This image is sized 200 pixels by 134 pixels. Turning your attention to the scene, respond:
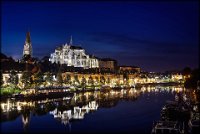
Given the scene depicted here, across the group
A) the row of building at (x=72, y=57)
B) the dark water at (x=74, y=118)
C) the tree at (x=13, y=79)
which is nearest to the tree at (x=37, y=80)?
the tree at (x=13, y=79)

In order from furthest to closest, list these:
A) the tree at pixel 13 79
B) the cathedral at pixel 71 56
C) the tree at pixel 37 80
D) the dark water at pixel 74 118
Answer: the cathedral at pixel 71 56, the tree at pixel 37 80, the tree at pixel 13 79, the dark water at pixel 74 118

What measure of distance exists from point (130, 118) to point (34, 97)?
1418 centimetres

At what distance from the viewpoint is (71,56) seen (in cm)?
11500

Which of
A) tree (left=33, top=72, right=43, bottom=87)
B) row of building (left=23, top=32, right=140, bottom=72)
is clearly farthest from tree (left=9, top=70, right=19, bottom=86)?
row of building (left=23, top=32, right=140, bottom=72)

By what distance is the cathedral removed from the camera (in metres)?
114

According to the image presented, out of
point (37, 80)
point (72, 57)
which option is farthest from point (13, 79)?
point (72, 57)

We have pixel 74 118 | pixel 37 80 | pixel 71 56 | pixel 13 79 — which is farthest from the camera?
pixel 71 56

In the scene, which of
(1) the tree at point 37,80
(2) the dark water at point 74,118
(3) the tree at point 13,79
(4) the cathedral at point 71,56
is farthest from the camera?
(4) the cathedral at point 71,56

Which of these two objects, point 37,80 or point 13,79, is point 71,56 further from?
point 13,79

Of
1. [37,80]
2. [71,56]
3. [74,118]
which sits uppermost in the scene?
[71,56]

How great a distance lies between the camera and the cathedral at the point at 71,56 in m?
114

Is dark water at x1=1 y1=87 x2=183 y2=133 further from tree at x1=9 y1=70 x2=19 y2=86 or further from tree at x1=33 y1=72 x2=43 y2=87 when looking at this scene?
tree at x1=33 y1=72 x2=43 y2=87

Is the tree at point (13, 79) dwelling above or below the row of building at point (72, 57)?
below

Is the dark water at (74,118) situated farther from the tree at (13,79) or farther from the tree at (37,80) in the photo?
the tree at (37,80)
